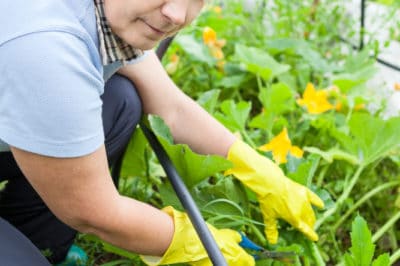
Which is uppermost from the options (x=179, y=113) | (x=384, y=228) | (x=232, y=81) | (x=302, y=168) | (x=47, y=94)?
(x=47, y=94)

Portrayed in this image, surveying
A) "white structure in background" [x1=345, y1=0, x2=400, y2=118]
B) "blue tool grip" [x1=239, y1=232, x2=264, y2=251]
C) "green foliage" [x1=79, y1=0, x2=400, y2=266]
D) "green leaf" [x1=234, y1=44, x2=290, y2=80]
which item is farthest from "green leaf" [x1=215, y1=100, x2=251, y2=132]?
"white structure in background" [x1=345, y1=0, x2=400, y2=118]

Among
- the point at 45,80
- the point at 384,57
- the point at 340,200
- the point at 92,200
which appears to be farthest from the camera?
the point at 384,57

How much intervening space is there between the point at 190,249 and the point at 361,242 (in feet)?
1.11

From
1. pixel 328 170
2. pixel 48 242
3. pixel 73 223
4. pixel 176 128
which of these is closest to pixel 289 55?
pixel 328 170

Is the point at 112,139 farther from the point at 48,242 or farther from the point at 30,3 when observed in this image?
the point at 30,3

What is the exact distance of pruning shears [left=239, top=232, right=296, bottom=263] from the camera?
4.31 feet

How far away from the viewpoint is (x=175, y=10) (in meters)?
1.03

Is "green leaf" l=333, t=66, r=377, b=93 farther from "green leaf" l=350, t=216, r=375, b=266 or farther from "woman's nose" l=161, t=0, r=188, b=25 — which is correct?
"woman's nose" l=161, t=0, r=188, b=25

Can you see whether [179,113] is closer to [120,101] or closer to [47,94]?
[120,101]

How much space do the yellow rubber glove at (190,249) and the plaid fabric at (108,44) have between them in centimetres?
35

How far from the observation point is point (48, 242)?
1512 millimetres

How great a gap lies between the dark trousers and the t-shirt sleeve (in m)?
0.37

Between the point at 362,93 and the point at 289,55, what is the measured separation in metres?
0.42

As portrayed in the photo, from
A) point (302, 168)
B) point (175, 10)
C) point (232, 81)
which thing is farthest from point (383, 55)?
point (175, 10)
